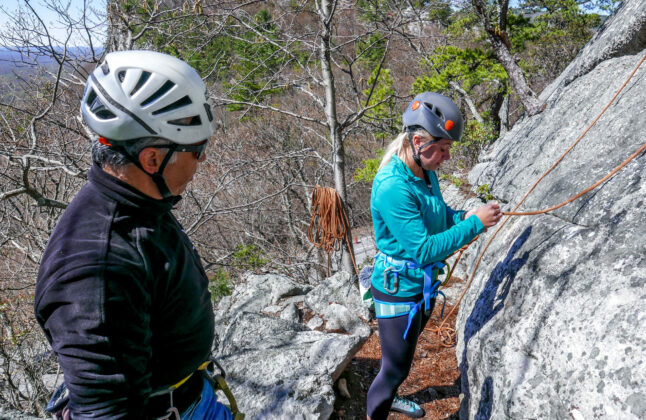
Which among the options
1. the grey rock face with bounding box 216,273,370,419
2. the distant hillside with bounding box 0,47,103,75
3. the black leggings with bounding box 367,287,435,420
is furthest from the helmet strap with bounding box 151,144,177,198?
the distant hillside with bounding box 0,47,103,75

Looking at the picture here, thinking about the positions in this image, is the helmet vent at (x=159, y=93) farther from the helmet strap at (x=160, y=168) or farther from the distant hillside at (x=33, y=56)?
the distant hillside at (x=33, y=56)

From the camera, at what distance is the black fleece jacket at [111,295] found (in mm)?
1034

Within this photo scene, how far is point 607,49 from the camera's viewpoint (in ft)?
12.4

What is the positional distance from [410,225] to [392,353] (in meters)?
0.81

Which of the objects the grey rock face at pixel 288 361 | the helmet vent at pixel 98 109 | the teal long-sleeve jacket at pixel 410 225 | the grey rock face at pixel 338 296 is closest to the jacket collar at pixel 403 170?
the teal long-sleeve jacket at pixel 410 225

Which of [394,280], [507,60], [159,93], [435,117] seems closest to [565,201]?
[435,117]

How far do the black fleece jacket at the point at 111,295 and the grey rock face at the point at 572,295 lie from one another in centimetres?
163

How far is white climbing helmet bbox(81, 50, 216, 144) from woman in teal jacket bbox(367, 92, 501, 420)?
110 centimetres

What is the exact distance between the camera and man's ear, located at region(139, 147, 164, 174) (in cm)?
131

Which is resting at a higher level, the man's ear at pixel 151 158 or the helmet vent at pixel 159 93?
the helmet vent at pixel 159 93

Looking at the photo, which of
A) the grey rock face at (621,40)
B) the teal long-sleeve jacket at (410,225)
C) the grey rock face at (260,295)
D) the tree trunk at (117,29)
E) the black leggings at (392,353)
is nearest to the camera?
the teal long-sleeve jacket at (410,225)

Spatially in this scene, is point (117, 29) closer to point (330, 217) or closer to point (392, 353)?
point (330, 217)

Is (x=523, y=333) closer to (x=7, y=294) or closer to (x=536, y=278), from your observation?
(x=536, y=278)

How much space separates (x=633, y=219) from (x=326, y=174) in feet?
47.4
